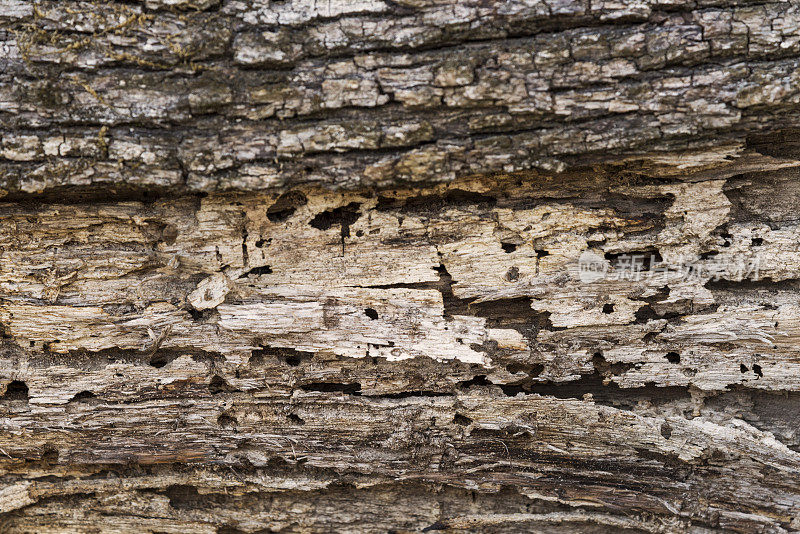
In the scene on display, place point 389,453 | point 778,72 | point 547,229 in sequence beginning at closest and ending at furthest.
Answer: point 778,72 → point 547,229 → point 389,453

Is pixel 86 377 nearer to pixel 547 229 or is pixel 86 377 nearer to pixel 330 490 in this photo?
pixel 330 490

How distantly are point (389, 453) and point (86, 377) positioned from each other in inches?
64.6

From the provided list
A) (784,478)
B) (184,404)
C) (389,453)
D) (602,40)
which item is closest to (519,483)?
(389,453)

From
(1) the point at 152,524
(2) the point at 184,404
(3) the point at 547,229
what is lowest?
(1) the point at 152,524

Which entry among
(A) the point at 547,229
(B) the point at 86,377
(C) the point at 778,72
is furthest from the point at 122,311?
(C) the point at 778,72

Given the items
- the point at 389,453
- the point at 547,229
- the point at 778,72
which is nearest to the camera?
the point at 778,72

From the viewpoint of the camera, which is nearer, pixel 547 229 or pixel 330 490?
pixel 547 229

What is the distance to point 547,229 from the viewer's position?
2.71 m

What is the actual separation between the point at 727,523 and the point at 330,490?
214 centimetres

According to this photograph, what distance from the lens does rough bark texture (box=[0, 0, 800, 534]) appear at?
2391 mm

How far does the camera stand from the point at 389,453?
295cm

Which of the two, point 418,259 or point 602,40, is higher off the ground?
point 602,40

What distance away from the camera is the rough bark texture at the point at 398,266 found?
239 centimetres

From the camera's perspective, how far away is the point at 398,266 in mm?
2770
